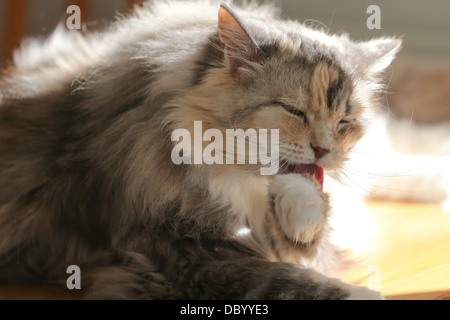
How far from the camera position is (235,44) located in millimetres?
1383

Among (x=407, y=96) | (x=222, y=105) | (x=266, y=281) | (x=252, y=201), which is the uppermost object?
(x=407, y=96)

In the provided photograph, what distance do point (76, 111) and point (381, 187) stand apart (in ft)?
4.48

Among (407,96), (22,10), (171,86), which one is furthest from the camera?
(22,10)

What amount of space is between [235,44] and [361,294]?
1.88 ft

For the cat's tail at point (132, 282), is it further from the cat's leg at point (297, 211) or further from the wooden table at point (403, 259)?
the cat's leg at point (297, 211)

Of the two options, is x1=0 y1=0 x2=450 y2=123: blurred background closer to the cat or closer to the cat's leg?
the cat

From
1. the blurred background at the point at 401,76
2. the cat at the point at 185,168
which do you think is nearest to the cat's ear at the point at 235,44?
the cat at the point at 185,168

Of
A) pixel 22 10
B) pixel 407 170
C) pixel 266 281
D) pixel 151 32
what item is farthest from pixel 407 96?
pixel 22 10

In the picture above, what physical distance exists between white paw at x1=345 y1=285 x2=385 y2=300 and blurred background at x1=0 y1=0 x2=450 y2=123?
4.45 ft

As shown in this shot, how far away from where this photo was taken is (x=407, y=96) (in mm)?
2703

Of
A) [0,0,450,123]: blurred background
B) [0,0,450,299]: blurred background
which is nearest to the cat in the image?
[0,0,450,299]: blurred background

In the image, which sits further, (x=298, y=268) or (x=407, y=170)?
(x=407, y=170)

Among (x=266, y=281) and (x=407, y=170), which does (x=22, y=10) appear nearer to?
(x=407, y=170)

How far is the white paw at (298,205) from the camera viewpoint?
1.34 metres
